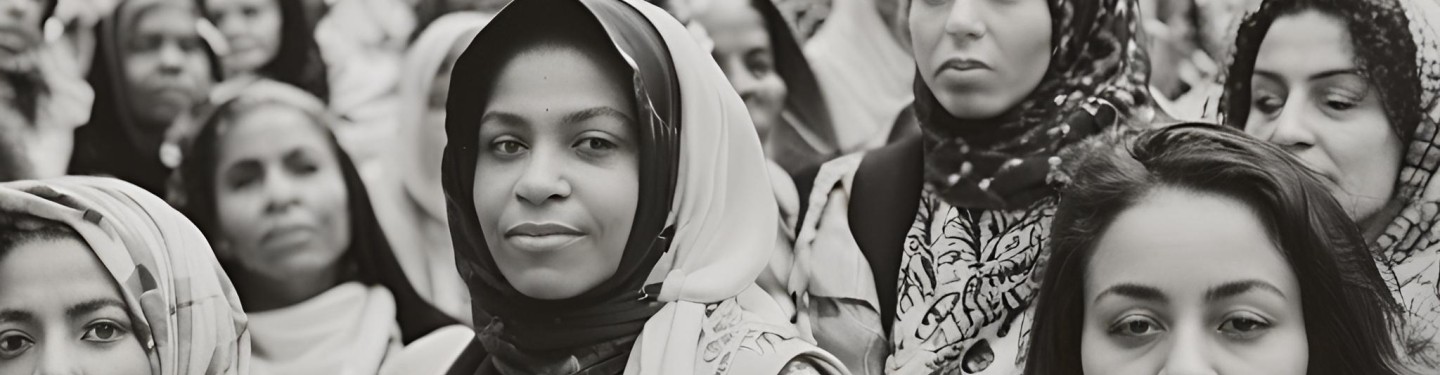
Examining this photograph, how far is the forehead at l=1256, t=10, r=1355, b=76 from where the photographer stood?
3.03m

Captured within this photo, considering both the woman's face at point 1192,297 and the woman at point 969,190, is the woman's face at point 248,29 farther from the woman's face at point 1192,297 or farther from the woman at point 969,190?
the woman's face at point 1192,297

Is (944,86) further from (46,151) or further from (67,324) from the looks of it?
(46,151)

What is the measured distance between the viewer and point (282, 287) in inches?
134

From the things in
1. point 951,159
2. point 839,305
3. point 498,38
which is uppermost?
point 498,38

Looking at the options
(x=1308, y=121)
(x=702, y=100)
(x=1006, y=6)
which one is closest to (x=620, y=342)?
(x=702, y=100)

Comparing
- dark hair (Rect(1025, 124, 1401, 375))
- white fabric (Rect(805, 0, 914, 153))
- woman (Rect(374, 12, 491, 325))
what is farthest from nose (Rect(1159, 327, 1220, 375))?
woman (Rect(374, 12, 491, 325))

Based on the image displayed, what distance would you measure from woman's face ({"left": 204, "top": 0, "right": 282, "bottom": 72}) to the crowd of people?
0.17m

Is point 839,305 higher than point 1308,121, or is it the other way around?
point 1308,121

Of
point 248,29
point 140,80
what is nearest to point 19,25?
point 140,80

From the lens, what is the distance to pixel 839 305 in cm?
318

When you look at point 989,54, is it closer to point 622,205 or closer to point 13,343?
point 622,205

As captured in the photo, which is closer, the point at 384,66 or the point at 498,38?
the point at 498,38

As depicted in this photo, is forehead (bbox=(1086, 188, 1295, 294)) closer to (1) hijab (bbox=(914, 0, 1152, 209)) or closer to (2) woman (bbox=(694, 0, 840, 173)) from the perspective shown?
(1) hijab (bbox=(914, 0, 1152, 209))

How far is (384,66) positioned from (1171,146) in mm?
1461
